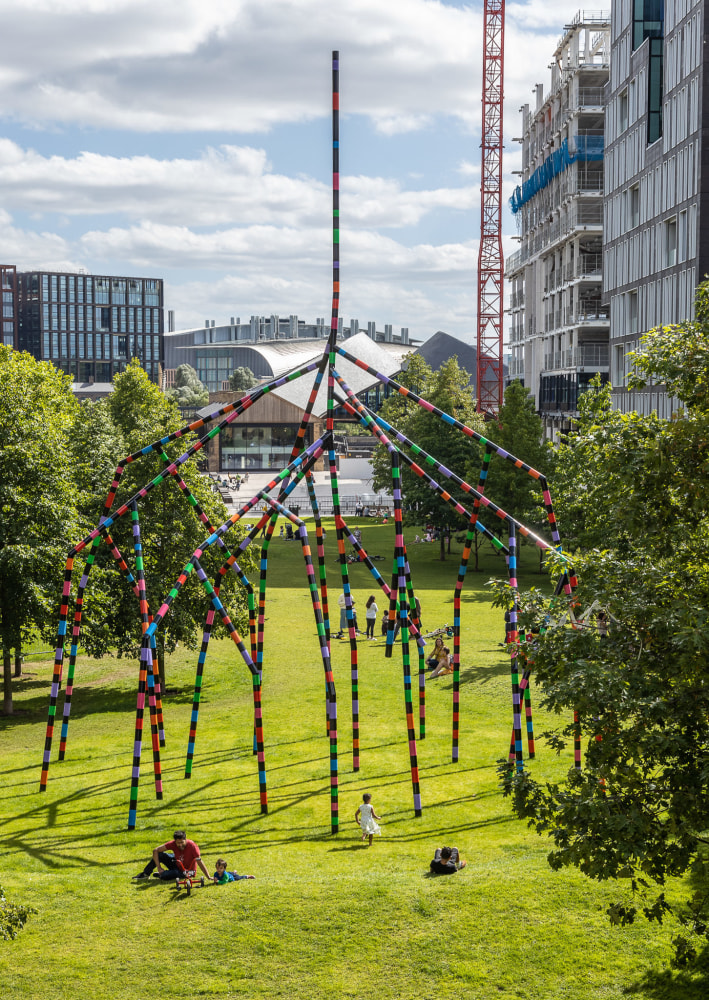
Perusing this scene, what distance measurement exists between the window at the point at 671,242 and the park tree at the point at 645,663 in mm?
48790

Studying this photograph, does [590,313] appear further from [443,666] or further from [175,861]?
[175,861]

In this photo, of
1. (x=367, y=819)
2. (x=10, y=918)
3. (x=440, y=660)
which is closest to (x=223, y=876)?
(x=367, y=819)

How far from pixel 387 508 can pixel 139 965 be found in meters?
76.1

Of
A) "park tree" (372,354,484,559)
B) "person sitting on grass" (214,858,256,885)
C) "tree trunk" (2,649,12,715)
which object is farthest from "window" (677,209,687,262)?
"person sitting on grass" (214,858,256,885)

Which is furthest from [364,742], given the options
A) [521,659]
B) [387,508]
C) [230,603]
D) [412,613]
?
[387,508]

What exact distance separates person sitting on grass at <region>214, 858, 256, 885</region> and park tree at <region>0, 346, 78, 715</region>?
42.2 feet

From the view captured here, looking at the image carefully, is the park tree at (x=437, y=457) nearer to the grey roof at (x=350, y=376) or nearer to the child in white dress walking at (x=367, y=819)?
the child in white dress walking at (x=367, y=819)

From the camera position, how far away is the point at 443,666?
31.2 m

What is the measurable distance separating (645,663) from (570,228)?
8716cm

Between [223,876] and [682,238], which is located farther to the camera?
[682,238]

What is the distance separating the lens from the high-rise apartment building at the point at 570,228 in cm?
9006

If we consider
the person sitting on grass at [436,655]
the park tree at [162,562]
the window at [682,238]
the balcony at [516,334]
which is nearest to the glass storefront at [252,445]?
the balcony at [516,334]

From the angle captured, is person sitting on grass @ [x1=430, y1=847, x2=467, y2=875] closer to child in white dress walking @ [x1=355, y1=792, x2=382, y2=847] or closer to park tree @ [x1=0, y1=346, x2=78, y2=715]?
child in white dress walking @ [x1=355, y1=792, x2=382, y2=847]

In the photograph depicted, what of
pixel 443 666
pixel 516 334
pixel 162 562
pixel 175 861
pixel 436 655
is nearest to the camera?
pixel 175 861
